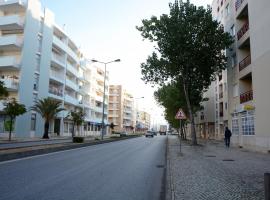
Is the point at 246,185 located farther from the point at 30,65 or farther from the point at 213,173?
the point at 30,65

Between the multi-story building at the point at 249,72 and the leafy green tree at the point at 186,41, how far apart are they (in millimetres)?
2139

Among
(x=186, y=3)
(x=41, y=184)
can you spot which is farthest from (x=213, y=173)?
(x=186, y=3)

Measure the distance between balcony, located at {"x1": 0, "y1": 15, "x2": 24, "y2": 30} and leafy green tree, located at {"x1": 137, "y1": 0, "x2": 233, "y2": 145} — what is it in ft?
64.9

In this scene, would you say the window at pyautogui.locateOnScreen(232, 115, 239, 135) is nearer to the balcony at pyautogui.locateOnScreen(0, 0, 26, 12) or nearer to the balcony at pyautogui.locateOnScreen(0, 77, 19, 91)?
the balcony at pyautogui.locateOnScreen(0, 77, 19, 91)

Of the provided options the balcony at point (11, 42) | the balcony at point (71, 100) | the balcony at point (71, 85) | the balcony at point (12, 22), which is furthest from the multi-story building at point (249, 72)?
the balcony at point (71, 100)

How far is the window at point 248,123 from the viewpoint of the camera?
2566 centimetres

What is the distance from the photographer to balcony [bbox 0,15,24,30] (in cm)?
4259

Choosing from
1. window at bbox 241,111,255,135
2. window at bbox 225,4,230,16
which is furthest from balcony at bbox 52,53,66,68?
window at bbox 241,111,255,135

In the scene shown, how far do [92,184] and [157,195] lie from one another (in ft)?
6.39

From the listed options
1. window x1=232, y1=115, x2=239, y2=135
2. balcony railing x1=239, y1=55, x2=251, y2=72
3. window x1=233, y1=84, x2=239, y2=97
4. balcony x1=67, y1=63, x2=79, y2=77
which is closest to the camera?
balcony railing x1=239, y1=55, x2=251, y2=72

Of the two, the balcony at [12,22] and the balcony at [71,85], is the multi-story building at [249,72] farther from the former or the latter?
the balcony at [71,85]

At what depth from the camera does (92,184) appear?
8305 mm

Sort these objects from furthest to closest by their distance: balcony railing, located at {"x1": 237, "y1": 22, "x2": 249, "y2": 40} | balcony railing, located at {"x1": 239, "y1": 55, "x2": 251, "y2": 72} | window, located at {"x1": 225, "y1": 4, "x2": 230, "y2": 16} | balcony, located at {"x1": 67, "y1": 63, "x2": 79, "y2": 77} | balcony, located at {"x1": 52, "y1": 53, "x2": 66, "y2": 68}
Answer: balcony, located at {"x1": 67, "y1": 63, "x2": 79, "y2": 77} → balcony, located at {"x1": 52, "y1": 53, "x2": 66, "y2": 68} → window, located at {"x1": 225, "y1": 4, "x2": 230, "y2": 16} → balcony railing, located at {"x1": 237, "y1": 22, "x2": 249, "y2": 40} → balcony railing, located at {"x1": 239, "y1": 55, "x2": 251, "y2": 72}

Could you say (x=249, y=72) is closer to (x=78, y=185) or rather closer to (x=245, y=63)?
(x=245, y=63)
